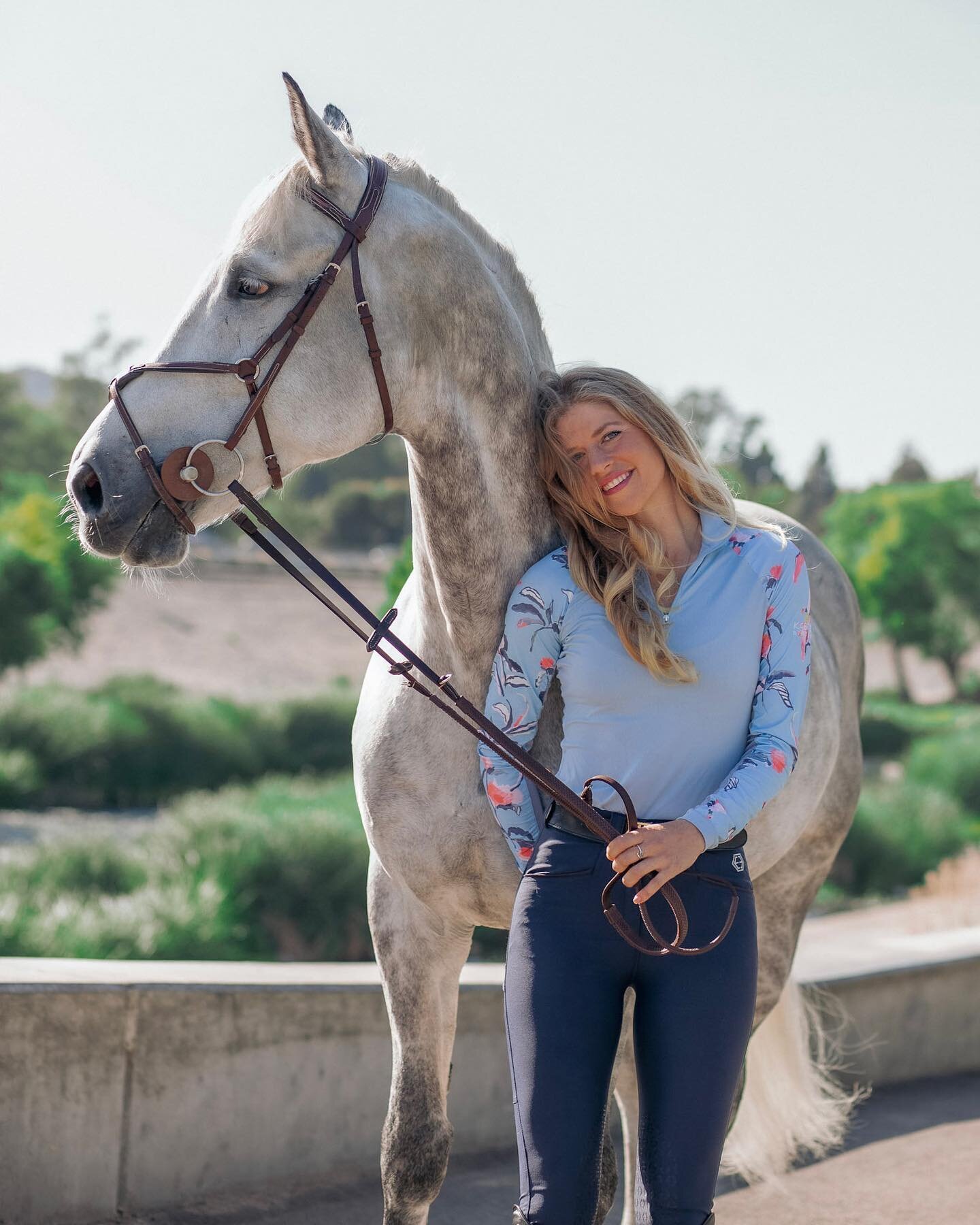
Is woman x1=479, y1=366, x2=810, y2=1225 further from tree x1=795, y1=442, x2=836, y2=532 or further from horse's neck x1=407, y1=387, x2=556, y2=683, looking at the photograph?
tree x1=795, y1=442, x2=836, y2=532

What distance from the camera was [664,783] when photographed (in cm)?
205

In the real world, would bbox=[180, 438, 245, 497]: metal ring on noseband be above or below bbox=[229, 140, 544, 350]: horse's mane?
below

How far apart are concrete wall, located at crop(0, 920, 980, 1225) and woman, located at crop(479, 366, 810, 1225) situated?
157 centimetres

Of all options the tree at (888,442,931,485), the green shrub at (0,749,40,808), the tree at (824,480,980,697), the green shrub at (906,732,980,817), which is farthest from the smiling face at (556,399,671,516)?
the tree at (888,442,931,485)

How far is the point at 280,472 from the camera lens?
2.13m

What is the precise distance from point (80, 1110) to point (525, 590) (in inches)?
76.9

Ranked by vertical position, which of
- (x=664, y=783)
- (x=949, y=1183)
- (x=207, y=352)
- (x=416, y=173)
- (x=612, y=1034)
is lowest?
(x=949, y=1183)

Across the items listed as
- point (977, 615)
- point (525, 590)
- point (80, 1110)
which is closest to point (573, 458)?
point (525, 590)

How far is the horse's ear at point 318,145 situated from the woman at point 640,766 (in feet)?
1.78

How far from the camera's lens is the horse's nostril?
2035 millimetres

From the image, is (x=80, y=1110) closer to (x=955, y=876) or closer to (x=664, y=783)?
(x=664, y=783)

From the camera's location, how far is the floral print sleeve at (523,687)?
2.20m

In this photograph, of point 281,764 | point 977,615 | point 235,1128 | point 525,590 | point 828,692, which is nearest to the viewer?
point 525,590

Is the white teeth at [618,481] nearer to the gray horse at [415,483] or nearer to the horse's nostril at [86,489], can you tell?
the gray horse at [415,483]
